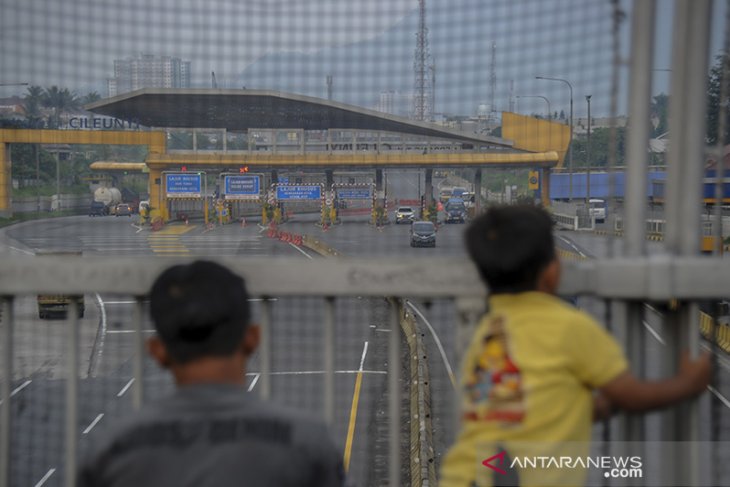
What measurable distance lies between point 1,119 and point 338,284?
1283 millimetres

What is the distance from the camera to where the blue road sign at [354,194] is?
10.5ft

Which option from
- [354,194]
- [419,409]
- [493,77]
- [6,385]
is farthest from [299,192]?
[419,409]

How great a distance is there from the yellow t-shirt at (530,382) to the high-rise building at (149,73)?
1326 mm

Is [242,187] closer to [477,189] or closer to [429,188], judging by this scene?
[429,188]

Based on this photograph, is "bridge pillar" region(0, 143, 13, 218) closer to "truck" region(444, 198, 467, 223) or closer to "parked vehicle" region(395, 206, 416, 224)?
"parked vehicle" region(395, 206, 416, 224)

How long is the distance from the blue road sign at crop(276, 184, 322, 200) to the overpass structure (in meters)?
0.05

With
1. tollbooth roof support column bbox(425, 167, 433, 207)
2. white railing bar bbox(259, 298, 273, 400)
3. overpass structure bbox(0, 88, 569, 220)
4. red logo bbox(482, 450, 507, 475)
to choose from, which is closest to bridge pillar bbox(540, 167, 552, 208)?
overpass structure bbox(0, 88, 569, 220)

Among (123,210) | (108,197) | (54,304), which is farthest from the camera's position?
(108,197)

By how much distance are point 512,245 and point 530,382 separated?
1.05ft

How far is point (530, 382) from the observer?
1990 millimetres

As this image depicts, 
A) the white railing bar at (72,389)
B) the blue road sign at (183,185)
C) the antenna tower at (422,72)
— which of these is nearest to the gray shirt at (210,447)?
the white railing bar at (72,389)

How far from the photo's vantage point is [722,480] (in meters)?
2.52

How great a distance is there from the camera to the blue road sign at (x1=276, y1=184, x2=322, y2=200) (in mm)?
3277

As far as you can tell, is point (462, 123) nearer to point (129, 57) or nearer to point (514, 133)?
point (514, 133)
